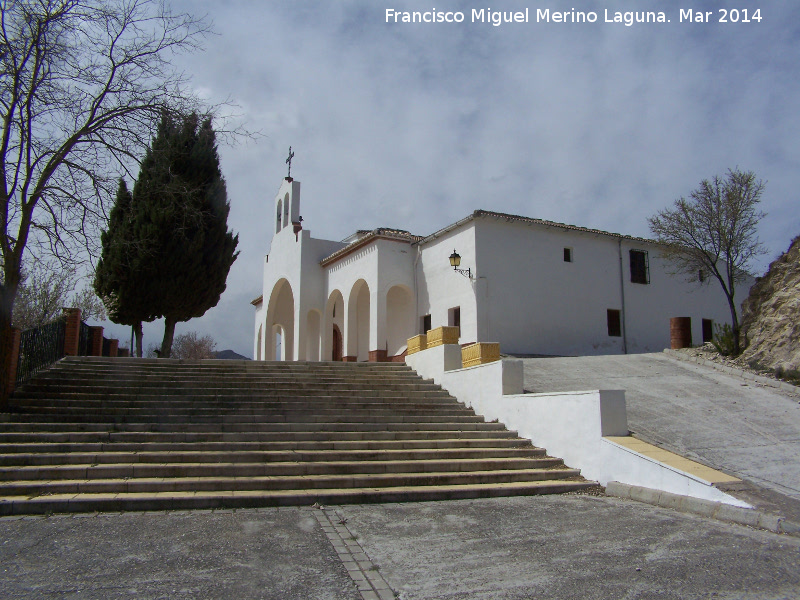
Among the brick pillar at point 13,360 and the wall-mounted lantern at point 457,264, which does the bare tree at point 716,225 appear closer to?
the wall-mounted lantern at point 457,264

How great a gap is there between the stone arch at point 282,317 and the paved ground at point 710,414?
1472cm

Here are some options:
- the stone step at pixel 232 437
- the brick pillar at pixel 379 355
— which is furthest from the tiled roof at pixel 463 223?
the stone step at pixel 232 437

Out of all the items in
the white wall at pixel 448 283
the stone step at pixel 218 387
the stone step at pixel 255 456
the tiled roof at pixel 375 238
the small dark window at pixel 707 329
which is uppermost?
the tiled roof at pixel 375 238

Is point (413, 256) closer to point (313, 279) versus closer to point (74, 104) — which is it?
point (313, 279)

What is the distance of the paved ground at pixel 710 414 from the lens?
7.53 metres

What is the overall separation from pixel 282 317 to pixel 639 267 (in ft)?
52.8

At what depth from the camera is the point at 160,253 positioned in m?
20.5

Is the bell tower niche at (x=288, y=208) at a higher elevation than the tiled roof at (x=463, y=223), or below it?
higher

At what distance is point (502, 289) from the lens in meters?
18.8

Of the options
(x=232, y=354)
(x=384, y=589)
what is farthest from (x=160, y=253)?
(x=232, y=354)

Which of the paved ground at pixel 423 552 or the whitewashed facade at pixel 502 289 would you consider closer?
the paved ground at pixel 423 552

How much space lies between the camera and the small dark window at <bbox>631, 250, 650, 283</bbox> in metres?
22.2

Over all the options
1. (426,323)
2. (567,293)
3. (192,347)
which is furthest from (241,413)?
(192,347)

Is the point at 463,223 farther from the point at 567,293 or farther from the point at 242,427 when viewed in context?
the point at 242,427
